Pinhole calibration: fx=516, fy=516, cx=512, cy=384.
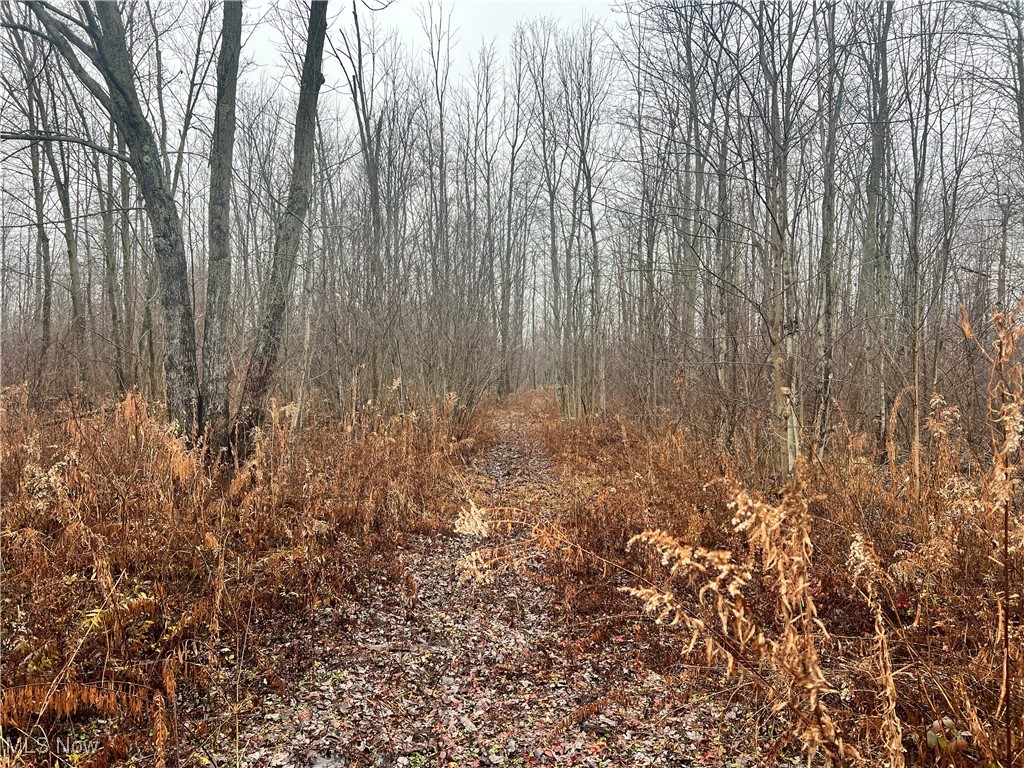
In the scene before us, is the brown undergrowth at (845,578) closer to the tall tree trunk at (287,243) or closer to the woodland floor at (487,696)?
the woodland floor at (487,696)

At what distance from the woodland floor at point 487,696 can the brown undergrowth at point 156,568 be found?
0.25 meters

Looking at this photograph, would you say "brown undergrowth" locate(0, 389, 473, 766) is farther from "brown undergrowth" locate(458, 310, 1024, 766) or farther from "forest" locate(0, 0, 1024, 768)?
"brown undergrowth" locate(458, 310, 1024, 766)

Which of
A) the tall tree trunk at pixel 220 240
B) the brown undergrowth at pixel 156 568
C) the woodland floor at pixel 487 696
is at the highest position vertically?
the tall tree trunk at pixel 220 240

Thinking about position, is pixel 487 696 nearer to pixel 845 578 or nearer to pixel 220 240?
pixel 845 578

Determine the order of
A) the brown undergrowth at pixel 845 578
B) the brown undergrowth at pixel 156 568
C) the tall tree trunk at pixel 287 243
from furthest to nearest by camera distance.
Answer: the tall tree trunk at pixel 287 243
the brown undergrowth at pixel 156 568
the brown undergrowth at pixel 845 578

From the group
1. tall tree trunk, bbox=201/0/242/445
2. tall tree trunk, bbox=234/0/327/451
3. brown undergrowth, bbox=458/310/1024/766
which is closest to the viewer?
brown undergrowth, bbox=458/310/1024/766

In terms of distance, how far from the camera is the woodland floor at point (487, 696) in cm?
246

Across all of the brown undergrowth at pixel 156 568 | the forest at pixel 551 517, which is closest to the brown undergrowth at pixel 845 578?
the forest at pixel 551 517

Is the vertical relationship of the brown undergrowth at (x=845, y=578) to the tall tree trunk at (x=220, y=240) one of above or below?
below

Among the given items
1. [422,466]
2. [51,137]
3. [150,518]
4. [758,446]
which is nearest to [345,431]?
[422,466]

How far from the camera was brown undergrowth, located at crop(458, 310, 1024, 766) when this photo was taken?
5.48ft

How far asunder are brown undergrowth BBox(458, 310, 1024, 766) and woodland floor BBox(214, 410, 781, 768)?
28cm

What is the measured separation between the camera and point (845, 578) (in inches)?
145

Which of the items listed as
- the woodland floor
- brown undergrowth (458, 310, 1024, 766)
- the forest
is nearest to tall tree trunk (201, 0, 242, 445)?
the forest
